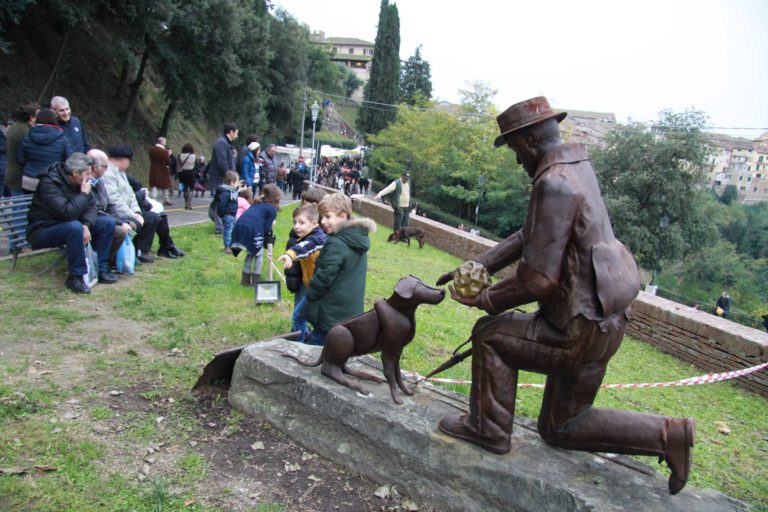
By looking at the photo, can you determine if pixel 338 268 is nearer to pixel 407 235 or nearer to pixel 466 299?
pixel 466 299

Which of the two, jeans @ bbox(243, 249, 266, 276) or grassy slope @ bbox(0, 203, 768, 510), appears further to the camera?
jeans @ bbox(243, 249, 266, 276)

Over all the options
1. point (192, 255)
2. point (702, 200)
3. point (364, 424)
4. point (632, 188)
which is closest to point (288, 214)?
point (192, 255)

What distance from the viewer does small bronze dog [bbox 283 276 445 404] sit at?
3428 millimetres

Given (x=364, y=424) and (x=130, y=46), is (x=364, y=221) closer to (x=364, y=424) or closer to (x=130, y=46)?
(x=364, y=424)

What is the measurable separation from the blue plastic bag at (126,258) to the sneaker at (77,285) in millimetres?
934

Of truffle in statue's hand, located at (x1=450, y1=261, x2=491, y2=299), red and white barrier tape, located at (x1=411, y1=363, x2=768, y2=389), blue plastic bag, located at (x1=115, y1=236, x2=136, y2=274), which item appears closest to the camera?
truffle in statue's hand, located at (x1=450, y1=261, x2=491, y2=299)

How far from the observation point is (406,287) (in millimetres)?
3418

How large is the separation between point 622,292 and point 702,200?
37.6 m

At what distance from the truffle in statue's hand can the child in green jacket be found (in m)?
1.55

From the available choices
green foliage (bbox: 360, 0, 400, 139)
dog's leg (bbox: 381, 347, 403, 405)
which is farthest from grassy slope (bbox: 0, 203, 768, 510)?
green foliage (bbox: 360, 0, 400, 139)

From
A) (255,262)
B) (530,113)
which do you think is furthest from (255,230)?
(530,113)

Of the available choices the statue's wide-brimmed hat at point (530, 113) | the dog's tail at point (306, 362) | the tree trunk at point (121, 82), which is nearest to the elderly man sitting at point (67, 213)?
the dog's tail at point (306, 362)

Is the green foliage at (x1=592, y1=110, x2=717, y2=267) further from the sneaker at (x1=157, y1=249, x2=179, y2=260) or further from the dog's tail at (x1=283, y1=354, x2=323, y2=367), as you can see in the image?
the dog's tail at (x1=283, y1=354, x2=323, y2=367)

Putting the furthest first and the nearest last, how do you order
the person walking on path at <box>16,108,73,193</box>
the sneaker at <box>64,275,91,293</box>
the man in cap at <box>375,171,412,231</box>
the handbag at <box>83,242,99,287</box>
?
the man in cap at <box>375,171,412,231</box>, the person walking on path at <box>16,108,73,193</box>, the handbag at <box>83,242,99,287</box>, the sneaker at <box>64,275,91,293</box>
